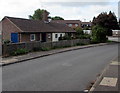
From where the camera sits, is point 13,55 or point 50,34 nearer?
point 13,55

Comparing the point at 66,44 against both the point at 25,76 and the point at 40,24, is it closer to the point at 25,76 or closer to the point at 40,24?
the point at 40,24

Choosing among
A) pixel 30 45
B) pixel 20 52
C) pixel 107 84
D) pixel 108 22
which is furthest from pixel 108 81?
pixel 108 22

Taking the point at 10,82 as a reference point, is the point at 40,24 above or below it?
above

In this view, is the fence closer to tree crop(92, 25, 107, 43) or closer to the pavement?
tree crop(92, 25, 107, 43)

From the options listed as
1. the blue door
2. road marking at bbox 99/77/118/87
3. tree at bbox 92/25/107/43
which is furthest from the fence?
road marking at bbox 99/77/118/87

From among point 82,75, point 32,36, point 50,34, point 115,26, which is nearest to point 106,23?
point 115,26

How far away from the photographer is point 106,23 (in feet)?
184

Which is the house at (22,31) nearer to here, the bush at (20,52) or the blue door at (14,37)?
the blue door at (14,37)

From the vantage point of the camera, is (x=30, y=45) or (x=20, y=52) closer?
(x=20, y=52)

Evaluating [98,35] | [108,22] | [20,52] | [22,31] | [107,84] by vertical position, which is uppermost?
[108,22]

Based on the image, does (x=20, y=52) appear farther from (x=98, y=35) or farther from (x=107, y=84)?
(x=98, y=35)

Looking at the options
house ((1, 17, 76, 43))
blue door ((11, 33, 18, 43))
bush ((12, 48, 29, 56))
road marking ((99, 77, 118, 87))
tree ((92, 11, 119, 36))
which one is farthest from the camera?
tree ((92, 11, 119, 36))

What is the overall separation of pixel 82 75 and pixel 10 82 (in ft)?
12.9

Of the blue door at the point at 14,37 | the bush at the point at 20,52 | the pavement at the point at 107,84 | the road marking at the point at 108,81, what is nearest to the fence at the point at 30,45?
the bush at the point at 20,52
